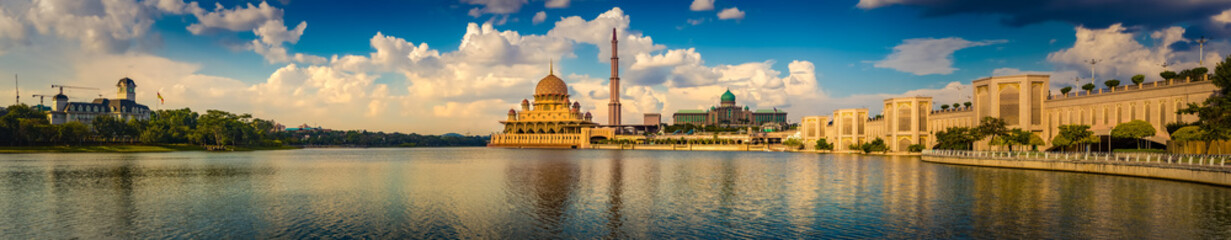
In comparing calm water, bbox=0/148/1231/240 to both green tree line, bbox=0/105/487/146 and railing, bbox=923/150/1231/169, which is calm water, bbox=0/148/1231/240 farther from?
green tree line, bbox=0/105/487/146

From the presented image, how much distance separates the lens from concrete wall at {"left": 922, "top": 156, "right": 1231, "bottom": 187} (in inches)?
1533

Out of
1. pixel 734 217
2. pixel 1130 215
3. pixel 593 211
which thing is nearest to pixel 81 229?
pixel 593 211

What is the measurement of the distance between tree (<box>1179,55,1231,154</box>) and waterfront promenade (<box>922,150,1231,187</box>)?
1.83 meters

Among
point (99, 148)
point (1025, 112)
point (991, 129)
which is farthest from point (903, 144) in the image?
point (99, 148)

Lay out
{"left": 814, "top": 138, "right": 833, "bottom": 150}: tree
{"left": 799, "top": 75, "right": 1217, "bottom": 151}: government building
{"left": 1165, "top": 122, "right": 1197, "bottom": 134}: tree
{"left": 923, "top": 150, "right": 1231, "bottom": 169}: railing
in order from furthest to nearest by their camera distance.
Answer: {"left": 814, "top": 138, "right": 833, "bottom": 150}: tree
{"left": 799, "top": 75, "right": 1217, "bottom": 151}: government building
{"left": 1165, "top": 122, "right": 1197, "bottom": 134}: tree
{"left": 923, "top": 150, "right": 1231, "bottom": 169}: railing

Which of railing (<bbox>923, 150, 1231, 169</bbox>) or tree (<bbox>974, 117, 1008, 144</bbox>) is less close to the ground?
tree (<bbox>974, 117, 1008, 144</bbox>)

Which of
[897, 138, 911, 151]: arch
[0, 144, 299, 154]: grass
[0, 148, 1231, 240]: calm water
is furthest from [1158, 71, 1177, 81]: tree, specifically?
[0, 144, 299, 154]: grass

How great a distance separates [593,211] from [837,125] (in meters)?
117

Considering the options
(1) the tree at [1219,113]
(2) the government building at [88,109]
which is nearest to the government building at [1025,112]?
(1) the tree at [1219,113]

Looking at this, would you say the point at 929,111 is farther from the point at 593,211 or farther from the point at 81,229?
the point at 81,229

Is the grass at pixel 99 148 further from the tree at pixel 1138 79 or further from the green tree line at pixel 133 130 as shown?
the tree at pixel 1138 79

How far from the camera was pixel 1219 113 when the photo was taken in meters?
48.3

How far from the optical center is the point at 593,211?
29.7 m

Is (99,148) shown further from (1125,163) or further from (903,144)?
(1125,163)
